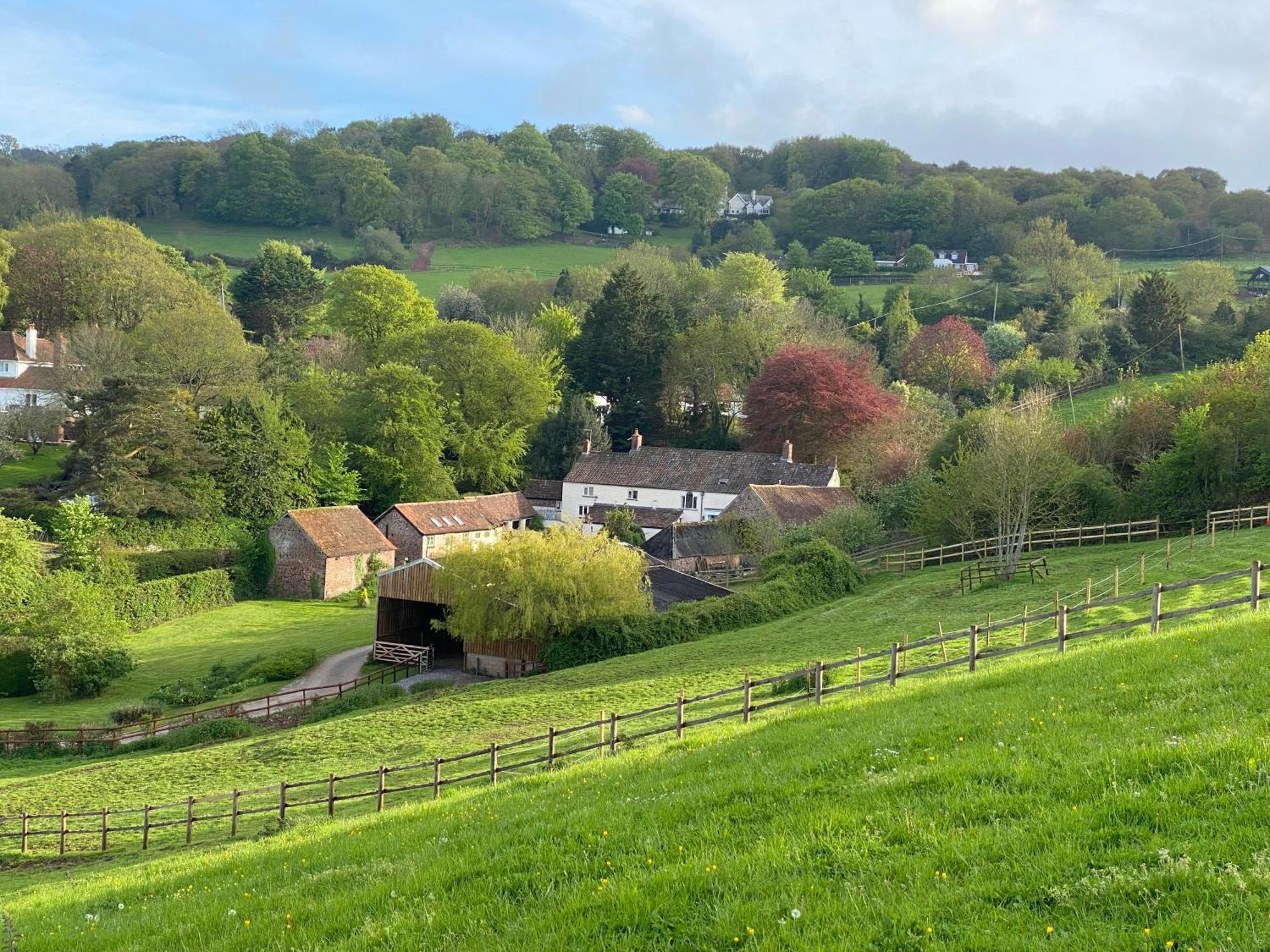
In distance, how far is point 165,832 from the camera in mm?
20156

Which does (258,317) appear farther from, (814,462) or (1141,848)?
(1141,848)

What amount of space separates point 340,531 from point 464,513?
7647 mm

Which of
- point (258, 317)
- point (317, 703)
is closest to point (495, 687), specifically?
point (317, 703)

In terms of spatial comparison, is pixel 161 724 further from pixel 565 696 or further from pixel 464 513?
pixel 464 513

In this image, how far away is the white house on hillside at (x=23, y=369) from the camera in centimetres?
7738

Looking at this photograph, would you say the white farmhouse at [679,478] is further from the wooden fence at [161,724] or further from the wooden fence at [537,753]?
the wooden fence at [537,753]

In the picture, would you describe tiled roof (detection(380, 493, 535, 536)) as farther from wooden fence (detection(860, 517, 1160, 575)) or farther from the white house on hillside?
the white house on hillside

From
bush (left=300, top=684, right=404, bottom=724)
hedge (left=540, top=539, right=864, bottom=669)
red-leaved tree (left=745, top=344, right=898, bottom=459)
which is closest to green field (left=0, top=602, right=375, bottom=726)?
bush (left=300, top=684, right=404, bottom=724)

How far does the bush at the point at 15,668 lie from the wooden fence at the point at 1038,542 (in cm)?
3338

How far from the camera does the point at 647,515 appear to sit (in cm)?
6462

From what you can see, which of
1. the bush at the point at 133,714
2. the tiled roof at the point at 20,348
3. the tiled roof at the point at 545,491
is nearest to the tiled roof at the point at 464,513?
the tiled roof at the point at 545,491

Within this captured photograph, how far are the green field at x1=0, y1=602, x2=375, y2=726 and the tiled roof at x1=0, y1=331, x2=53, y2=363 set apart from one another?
125ft

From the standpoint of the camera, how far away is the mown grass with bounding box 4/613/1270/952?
7590 mm

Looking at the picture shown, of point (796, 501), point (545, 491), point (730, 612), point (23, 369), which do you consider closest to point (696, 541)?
point (796, 501)
